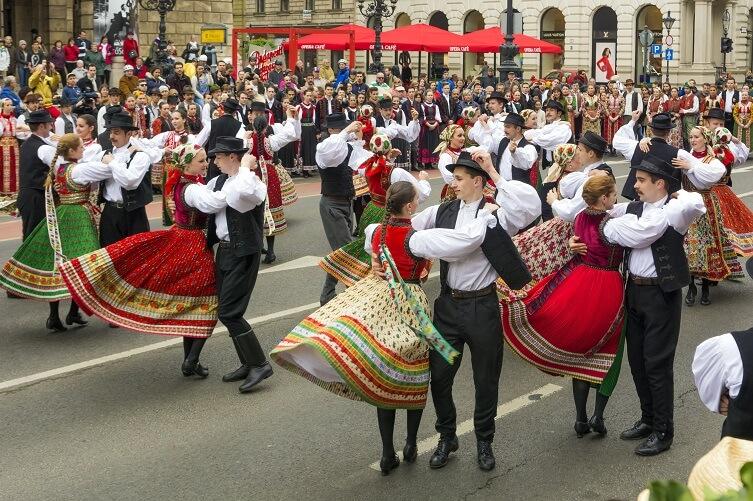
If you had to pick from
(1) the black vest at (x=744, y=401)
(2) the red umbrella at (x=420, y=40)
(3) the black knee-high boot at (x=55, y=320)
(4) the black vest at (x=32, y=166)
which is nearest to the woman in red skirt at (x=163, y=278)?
(3) the black knee-high boot at (x=55, y=320)

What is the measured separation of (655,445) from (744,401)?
7.48 ft

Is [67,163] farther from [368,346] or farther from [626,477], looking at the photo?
[626,477]

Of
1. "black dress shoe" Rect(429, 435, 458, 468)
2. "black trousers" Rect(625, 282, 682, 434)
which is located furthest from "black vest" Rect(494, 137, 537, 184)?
"black dress shoe" Rect(429, 435, 458, 468)

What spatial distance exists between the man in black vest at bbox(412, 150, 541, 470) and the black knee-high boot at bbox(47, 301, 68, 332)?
435 cm

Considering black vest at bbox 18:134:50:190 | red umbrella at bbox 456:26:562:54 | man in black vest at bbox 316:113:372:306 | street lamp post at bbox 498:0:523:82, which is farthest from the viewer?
red umbrella at bbox 456:26:562:54

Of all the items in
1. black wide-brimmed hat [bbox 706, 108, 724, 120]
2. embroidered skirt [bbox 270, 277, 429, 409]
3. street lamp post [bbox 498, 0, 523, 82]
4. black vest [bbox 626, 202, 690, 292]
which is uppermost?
street lamp post [bbox 498, 0, 523, 82]

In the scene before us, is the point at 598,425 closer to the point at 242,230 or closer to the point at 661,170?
the point at 661,170

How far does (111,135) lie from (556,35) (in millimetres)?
52285

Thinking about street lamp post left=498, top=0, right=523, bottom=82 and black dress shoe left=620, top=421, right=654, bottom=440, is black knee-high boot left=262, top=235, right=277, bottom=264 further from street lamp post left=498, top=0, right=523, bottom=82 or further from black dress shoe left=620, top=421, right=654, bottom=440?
street lamp post left=498, top=0, right=523, bottom=82

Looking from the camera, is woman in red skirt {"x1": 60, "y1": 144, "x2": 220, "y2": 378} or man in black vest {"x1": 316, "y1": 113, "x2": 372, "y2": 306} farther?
man in black vest {"x1": 316, "y1": 113, "x2": 372, "y2": 306}

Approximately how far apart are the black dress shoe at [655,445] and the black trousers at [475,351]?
3.07ft

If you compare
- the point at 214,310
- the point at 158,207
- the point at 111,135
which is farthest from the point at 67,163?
the point at 158,207

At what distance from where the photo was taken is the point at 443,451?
6.09 m

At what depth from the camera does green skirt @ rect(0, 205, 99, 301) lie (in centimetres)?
891
